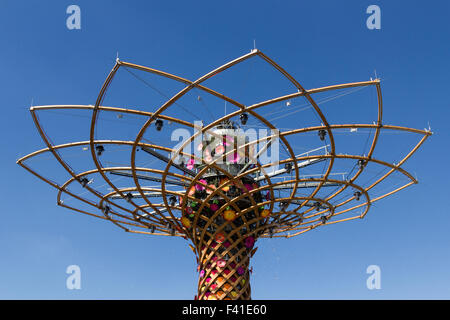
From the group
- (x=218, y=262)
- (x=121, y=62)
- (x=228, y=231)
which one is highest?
(x=121, y=62)

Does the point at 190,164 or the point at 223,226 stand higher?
the point at 190,164

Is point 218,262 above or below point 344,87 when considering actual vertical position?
below

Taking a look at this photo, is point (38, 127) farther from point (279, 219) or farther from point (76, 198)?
point (279, 219)

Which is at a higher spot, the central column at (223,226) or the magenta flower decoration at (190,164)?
the magenta flower decoration at (190,164)

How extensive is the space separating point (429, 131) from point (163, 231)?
68.8 feet

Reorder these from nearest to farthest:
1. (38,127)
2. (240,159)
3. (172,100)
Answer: (172,100)
(38,127)
(240,159)

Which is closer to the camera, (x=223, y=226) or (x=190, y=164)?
(x=190, y=164)

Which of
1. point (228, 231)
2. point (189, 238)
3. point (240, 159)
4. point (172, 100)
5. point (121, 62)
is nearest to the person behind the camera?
point (121, 62)

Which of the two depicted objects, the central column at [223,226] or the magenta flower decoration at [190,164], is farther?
the central column at [223,226]

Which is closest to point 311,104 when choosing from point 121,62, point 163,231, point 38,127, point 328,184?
point 121,62

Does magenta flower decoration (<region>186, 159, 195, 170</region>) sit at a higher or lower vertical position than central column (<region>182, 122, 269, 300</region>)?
higher

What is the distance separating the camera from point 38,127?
20.9m

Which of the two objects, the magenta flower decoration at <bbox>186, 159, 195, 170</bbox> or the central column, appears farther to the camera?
the central column

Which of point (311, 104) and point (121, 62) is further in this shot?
point (311, 104)
